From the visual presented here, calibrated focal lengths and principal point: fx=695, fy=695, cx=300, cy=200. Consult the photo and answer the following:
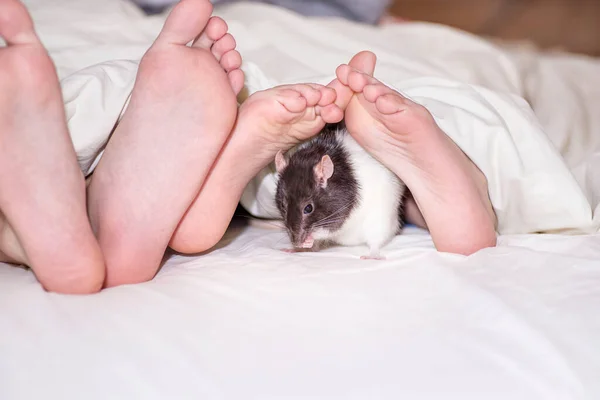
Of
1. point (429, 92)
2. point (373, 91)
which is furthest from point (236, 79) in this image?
point (429, 92)

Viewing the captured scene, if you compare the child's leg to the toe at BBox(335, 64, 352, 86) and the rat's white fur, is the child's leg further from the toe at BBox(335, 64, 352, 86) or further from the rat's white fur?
the rat's white fur

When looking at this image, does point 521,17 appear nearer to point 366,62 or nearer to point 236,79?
point 366,62

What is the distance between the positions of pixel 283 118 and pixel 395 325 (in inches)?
15.1

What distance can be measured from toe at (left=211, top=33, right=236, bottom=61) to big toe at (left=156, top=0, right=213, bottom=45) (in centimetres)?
7

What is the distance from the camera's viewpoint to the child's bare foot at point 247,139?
1063mm

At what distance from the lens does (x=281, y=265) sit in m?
1.03

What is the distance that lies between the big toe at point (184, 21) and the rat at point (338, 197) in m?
0.25

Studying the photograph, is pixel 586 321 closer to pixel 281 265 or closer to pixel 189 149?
pixel 281 265

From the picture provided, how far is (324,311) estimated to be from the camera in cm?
88

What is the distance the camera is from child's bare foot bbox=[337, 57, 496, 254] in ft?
3.46

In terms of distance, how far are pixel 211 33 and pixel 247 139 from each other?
18 centimetres

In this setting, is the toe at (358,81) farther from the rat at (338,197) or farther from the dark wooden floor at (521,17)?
the dark wooden floor at (521,17)

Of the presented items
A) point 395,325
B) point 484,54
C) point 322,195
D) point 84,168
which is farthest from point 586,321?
point 484,54

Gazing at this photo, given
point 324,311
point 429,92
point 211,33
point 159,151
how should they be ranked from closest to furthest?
point 324,311 < point 159,151 < point 211,33 < point 429,92
